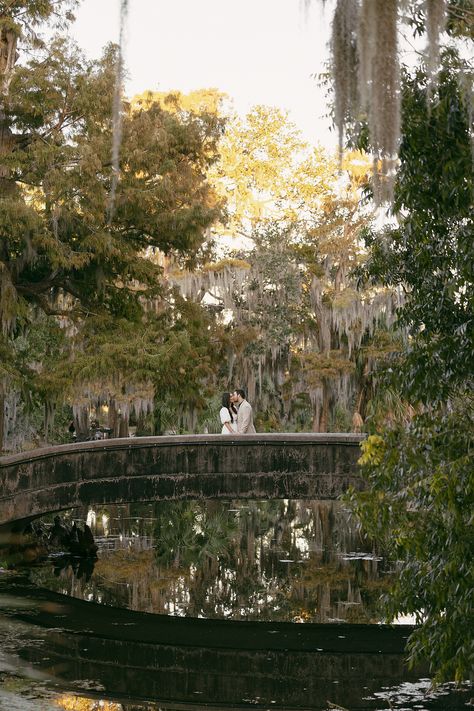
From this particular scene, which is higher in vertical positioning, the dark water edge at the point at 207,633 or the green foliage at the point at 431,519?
the green foliage at the point at 431,519

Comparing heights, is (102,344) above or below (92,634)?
above

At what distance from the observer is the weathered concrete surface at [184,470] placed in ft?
53.4

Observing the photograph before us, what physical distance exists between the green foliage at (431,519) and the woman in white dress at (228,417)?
340 inches

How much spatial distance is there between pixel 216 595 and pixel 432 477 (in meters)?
9.36

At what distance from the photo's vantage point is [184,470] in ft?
54.6

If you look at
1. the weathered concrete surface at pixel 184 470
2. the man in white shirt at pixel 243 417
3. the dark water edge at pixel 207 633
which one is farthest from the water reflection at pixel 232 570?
the man in white shirt at pixel 243 417

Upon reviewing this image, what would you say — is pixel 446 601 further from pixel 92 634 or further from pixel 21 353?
pixel 21 353

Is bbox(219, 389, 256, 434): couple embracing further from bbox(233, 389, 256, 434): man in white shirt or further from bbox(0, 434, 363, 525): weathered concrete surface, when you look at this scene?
bbox(0, 434, 363, 525): weathered concrete surface

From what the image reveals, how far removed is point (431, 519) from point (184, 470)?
30.7ft

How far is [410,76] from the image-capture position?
24.9 ft

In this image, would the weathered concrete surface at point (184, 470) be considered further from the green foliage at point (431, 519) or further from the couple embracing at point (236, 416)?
the green foliage at point (431, 519)

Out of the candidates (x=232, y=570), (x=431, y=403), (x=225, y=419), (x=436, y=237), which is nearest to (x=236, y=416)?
(x=225, y=419)

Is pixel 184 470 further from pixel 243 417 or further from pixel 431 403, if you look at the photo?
pixel 431 403


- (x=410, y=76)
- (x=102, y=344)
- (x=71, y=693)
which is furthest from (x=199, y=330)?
(x=410, y=76)
